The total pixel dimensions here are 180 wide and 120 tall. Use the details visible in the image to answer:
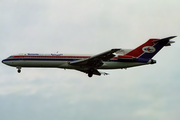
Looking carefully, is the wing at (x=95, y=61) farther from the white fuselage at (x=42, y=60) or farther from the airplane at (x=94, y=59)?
the white fuselage at (x=42, y=60)

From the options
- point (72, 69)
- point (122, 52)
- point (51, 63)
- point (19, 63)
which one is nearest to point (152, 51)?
point (122, 52)

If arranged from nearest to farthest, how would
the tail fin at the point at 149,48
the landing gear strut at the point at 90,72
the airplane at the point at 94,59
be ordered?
the airplane at the point at 94,59, the tail fin at the point at 149,48, the landing gear strut at the point at 90,72

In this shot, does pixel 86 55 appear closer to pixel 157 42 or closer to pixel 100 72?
pixel 100 72

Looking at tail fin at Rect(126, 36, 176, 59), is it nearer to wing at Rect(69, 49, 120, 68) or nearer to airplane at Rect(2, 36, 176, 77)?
airplane at Rect(2, 36, 176, 77)

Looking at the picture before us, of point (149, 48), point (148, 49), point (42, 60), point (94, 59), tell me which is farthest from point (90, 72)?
point (149, 48)

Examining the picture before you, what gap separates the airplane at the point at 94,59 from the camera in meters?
46.9

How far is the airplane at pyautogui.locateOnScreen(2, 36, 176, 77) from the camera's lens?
46.9 m

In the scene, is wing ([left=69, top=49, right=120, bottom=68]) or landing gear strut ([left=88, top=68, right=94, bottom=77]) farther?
landing gear strut ([left=88, top=68, right=94, bottom=77])

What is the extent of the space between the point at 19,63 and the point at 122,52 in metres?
16.3

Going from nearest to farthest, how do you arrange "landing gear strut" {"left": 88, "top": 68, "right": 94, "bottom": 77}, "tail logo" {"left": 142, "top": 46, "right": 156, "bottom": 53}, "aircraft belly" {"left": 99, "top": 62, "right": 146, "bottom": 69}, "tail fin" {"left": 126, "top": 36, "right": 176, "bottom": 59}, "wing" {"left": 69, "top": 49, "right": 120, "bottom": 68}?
"wing" {"left": 69, "top": 49, "right": 120, "bottom": 68} < "aircraft belly" {"left": 99, "top": 62, "right": 146, "bottom": 69} < "tail fin" {"left": 126, "top": 36, "right": 176, "bottom": 59} < "tail logo" {"left": 142, "top": 46, "right": 156, "bottom": 53} < "landing gear strut" {"left": 88, "top": 68, "right": 94, "bottom": 77}

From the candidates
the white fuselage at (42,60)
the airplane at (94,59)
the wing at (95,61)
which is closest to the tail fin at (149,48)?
the airplane at (94,59)

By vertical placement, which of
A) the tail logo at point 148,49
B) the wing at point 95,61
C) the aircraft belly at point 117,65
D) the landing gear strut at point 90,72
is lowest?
the landing gear strut at point 90,72

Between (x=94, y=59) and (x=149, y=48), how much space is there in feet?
32.1

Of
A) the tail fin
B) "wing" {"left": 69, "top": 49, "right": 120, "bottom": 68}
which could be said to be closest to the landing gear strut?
"wing" {"left": 69, "top": 49, "right": 120, "bottom": 68}
